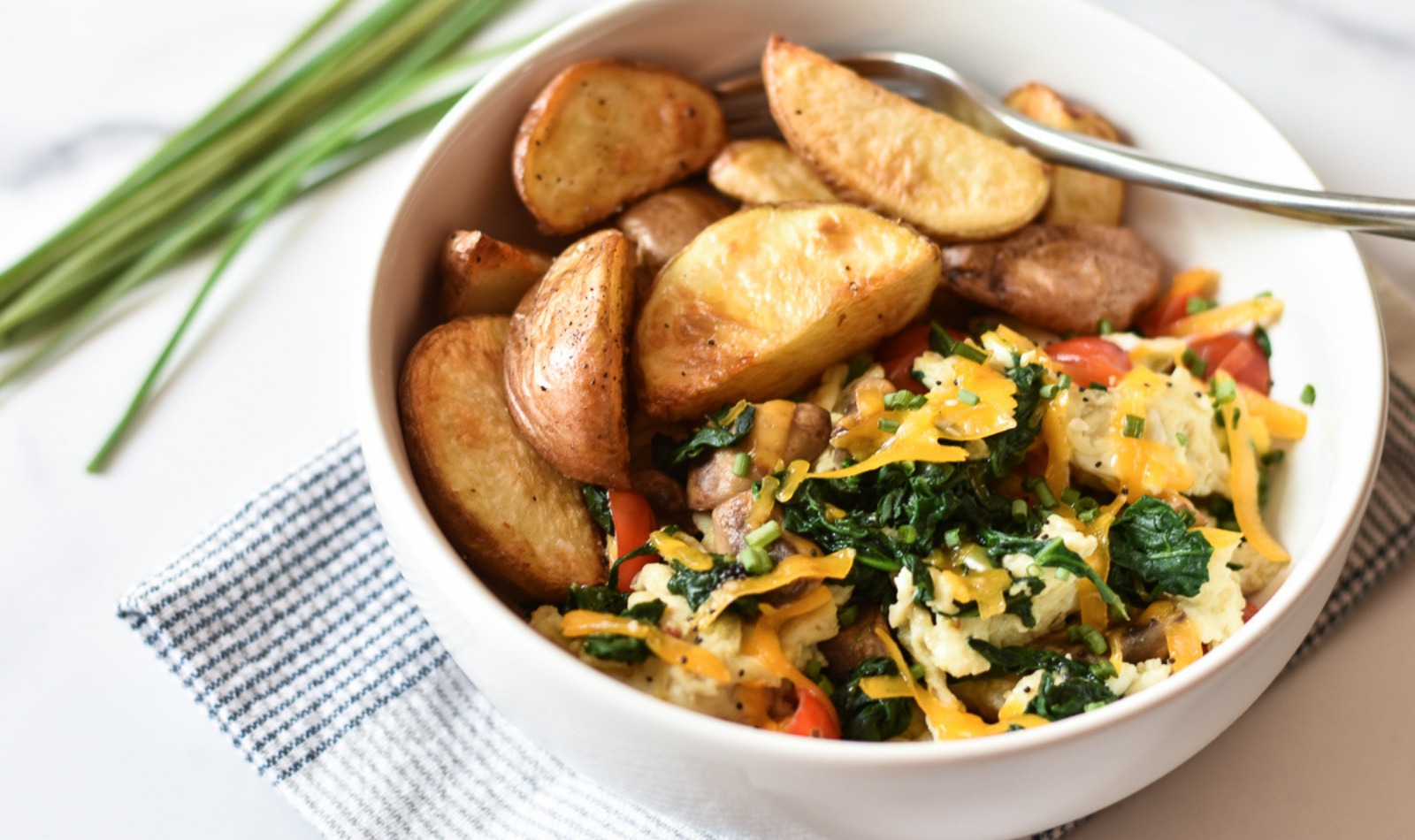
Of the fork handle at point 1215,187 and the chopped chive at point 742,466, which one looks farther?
the fork handle at point 1215,187

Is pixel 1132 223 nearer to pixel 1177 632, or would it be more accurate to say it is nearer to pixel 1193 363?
pixel 1193 363

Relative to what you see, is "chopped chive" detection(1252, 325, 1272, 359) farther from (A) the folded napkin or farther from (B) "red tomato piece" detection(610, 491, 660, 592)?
(B) "red tomato piece" detection(610, 491, 660, 592)

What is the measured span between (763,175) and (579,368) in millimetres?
789

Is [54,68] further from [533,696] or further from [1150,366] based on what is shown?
[1150,366]

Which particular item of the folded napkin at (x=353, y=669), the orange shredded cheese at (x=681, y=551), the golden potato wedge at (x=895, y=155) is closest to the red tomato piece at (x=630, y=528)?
the orange shredded cheese at (x=681, y=551)

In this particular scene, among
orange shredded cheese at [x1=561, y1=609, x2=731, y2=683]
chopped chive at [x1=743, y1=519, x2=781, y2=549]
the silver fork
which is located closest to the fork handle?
the silver fork

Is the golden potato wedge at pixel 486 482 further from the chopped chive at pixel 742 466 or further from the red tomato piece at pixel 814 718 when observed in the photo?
the red tomato piece at pixel 814 718

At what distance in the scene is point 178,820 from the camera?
258cm

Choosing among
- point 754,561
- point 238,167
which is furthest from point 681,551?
point 238,167

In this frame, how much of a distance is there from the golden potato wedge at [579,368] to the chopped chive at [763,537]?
29 cm

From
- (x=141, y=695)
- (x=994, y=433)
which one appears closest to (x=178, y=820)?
(x=141, y=695)

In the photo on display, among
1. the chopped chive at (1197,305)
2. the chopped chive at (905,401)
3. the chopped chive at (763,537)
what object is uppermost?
the chopped chive at (905,401)

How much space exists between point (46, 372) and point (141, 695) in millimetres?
1001

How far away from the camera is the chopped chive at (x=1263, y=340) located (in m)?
2.69
